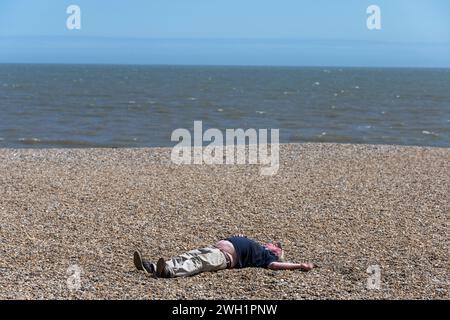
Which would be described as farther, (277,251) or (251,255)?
(277,251)

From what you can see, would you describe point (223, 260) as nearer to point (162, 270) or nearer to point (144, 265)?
point (162, 270)

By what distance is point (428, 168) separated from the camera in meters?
15.1

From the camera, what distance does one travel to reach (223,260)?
279 inches

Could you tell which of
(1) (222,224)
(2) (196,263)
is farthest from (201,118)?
(2) (196,263)

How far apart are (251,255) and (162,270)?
3.44ft

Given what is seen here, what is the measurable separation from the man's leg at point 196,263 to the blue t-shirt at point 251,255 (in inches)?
8.3

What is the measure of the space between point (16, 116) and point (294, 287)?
996 inches

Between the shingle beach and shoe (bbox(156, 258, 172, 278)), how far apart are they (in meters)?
0.14

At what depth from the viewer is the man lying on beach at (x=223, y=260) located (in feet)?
22.5

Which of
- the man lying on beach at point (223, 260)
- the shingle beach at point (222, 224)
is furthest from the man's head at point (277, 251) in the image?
the shingle beach at point (222, 224)

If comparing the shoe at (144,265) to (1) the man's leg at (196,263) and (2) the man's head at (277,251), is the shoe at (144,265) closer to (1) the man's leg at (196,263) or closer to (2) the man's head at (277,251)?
(1) the man's leg at (196,263)

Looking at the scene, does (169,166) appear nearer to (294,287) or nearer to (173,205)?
(173,205)

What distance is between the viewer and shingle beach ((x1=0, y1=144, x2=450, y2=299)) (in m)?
6.66

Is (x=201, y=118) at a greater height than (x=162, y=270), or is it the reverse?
(x=162, y=270)
